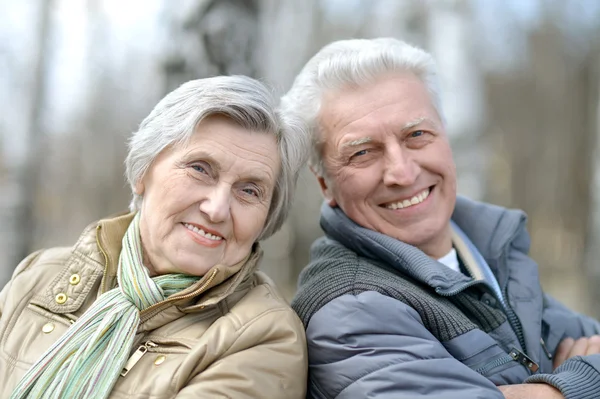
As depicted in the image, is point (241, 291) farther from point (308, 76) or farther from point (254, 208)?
point (308, 76)

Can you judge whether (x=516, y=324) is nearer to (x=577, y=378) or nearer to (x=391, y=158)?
(x=577, y=378)

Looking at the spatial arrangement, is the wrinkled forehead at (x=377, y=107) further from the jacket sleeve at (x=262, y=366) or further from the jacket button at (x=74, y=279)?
the jacket button at (x=74, y=279)

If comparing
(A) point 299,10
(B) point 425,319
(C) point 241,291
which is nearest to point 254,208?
(C) point 241,291

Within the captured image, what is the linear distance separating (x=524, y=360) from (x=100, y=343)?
154cm

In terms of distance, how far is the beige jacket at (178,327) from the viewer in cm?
207

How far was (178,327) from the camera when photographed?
2.23 m

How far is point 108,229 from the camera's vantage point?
2.45m

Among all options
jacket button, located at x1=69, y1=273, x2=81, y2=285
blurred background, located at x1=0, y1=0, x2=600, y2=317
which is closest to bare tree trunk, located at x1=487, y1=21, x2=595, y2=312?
blurred background, located at x1=0, y1=0, x2=600, y2=317

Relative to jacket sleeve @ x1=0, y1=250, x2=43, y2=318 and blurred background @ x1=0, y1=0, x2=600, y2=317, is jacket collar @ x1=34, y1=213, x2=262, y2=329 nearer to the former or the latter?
jacket sleeve @ x1=0, y1=250, x2=43, y2=318

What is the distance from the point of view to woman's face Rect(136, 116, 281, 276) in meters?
2.29

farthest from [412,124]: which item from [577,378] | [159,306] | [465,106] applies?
[465,106]

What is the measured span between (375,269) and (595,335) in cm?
115

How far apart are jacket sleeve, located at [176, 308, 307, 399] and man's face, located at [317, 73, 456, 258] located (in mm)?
706

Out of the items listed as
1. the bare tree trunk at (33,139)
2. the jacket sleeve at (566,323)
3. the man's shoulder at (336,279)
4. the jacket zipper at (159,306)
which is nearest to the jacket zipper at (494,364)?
the man's shoulder at (336,279)
